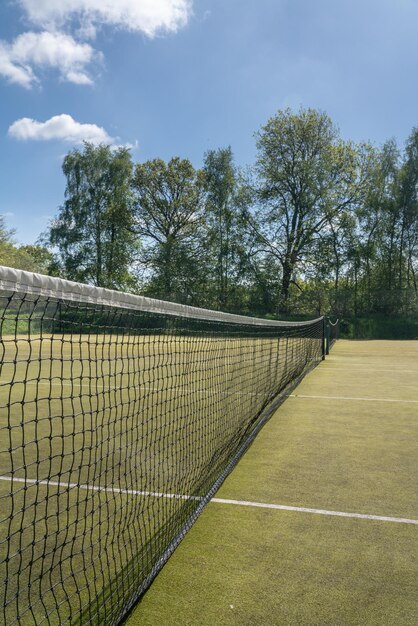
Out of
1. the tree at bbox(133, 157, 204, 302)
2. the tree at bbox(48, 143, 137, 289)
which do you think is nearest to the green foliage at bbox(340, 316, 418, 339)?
the tree at bbox(133, 157, 204, 302)

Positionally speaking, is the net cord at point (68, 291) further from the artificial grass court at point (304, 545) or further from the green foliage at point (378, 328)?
the green foliage at point (378, 328)

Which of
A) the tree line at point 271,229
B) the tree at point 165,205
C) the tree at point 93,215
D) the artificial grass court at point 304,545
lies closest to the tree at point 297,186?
the tree line at point 271,229

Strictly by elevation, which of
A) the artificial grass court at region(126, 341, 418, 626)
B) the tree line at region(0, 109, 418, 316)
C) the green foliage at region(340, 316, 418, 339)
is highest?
the tree line at region(0, 109, 418, 316)

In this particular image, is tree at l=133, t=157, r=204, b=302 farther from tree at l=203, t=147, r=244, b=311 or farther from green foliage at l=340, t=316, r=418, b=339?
green foliage at l=340, t=316, r=418, b=339

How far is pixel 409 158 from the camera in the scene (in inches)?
1393

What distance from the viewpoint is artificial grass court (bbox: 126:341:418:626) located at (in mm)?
2346

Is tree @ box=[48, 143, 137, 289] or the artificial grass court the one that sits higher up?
tree @ box=[48, 143, 137, 289]

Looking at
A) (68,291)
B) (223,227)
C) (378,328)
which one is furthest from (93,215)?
(68,291)

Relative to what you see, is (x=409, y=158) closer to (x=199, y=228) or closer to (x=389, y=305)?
(x=389, y=305)

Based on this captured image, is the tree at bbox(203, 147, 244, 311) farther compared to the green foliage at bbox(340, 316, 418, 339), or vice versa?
the tree at bbox(203, 147, 244, 311)

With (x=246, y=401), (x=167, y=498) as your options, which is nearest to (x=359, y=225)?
(x=246, y=401)

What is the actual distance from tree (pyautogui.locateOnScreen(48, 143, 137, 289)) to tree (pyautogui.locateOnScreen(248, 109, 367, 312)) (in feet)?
32.1

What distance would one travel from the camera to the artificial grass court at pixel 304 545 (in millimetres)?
2346

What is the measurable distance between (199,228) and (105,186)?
7.79 meters
